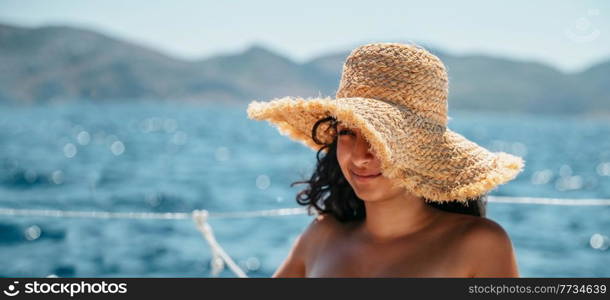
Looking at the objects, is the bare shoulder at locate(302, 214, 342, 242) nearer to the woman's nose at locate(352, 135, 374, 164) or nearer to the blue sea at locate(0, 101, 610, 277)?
the blue sea at locate(0, 101, 610, 277)

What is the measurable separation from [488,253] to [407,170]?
26cm

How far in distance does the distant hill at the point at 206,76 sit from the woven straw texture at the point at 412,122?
3113 inches

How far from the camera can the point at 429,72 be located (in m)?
1.69

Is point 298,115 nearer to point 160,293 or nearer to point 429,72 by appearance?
point 429,72

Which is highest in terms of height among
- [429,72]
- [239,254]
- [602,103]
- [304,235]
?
[602,103]

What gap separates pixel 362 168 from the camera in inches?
65.9

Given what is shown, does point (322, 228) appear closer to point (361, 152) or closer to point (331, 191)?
point (331, 191)

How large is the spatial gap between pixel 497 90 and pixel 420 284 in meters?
112

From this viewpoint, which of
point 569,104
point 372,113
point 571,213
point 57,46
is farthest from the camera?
→ point 569,104

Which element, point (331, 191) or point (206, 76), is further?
point (206, 76)

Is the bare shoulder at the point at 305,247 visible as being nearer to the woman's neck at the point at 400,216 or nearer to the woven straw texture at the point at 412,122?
the woman's neck at the point at 400,216

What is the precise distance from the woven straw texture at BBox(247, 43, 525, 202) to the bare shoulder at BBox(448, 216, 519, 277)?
10 cm

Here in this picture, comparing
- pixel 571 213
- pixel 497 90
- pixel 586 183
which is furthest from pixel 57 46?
pixel 571 213

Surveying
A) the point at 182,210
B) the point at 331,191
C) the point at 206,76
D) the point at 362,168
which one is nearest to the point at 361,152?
the point at 362,168
